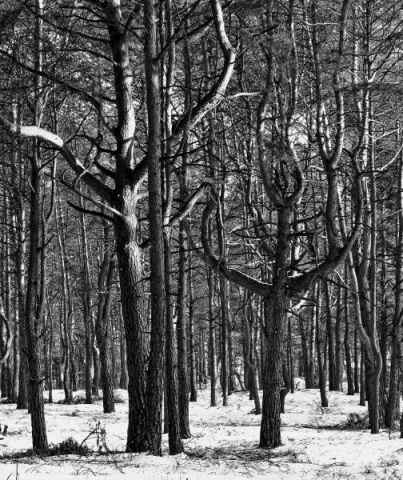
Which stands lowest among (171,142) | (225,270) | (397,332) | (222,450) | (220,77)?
(222,450)

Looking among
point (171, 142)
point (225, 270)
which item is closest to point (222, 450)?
point (225, 270)

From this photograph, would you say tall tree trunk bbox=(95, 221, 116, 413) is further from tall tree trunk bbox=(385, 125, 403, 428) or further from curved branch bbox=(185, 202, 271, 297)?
tall tree trunk bbox=(385, 125, 403, 428)

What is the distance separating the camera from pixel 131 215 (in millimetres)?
7973

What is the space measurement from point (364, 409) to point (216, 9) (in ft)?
47.8

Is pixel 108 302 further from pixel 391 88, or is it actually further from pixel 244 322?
pixel 391 88

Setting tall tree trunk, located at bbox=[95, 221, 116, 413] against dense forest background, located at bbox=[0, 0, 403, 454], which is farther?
tall tree trunk, located at bbox=[95, 221, 116, 413]

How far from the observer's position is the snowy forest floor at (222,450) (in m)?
6.23

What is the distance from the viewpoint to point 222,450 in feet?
30.4

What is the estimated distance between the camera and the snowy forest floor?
6234 millimetres

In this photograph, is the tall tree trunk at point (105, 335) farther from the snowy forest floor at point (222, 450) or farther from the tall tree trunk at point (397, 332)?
the tall tree trunk at point (397, 332)

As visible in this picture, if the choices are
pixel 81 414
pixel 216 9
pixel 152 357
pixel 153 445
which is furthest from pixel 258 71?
pixel 81 414

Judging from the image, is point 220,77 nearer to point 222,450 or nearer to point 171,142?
point 171,142

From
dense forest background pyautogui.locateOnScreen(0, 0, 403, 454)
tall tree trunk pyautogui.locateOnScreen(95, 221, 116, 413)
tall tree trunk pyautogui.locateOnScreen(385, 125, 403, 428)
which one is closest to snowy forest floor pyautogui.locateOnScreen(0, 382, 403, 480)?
tall tree trunk pyautogui.locateOnScreen(95, 221, 116, 413)

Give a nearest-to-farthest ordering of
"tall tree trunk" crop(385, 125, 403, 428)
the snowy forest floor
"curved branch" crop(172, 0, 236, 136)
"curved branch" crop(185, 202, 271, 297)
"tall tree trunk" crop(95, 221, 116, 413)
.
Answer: the snowy forest floor → "curved branch" crop(172, 0, 236, 136) → "curved branch" crop(185, 202, 271, 297) → "tall tree trunk" crop(385, 125, 403, 428) → "tall tree trunk" crop(95, 221, 116, 413)
